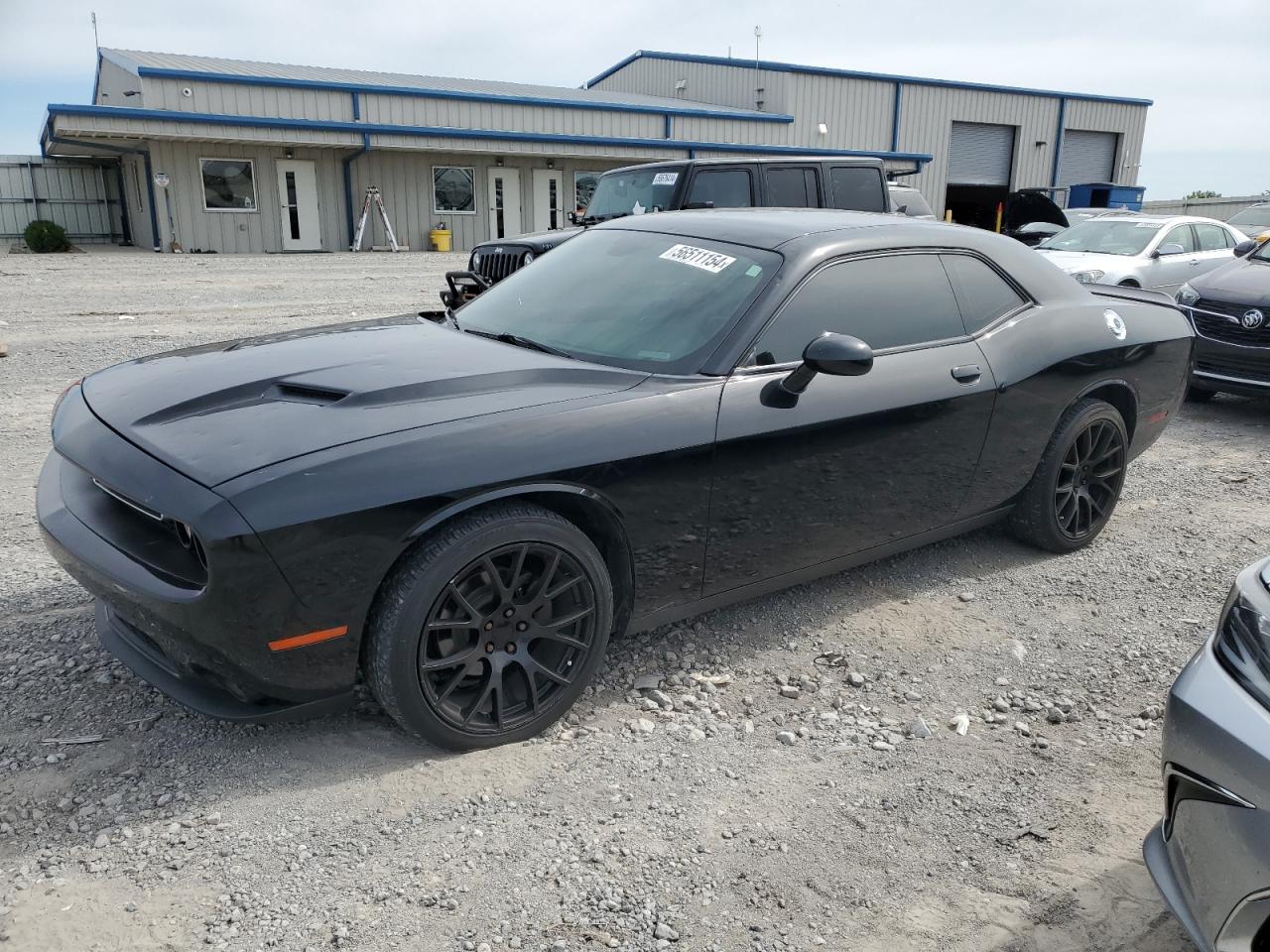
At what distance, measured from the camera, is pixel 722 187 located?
→ 9.16 metres

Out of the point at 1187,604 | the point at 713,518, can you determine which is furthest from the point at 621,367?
the point at 1187,604

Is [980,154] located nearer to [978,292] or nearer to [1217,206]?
[1217,206]

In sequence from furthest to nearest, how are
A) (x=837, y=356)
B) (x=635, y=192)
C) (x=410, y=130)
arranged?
(x=410, y=130), (x=635, y=192), (x=837, y=356)

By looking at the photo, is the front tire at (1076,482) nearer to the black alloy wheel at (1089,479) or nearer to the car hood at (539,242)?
the black alloy wheel at (1089,479)

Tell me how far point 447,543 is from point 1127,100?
41.3 m

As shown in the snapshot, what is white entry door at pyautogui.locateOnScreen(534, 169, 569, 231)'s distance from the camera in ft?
86.1

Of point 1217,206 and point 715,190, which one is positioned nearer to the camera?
point 715,190

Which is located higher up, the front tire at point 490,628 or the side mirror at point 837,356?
the side mirror at point 837,356

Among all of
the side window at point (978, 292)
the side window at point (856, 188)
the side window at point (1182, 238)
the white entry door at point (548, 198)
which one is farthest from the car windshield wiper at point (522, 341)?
the white entry door at point (548, 198)

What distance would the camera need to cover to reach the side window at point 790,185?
939 cm

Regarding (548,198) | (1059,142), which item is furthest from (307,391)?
(1059,142)

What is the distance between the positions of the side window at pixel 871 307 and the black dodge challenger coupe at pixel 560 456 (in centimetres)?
1

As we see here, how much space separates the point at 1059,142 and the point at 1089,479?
35.7 m

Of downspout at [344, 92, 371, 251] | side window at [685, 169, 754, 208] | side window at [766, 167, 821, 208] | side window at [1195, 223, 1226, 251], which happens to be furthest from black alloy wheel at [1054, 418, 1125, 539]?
downspout at [344, 92, 371, 251]
